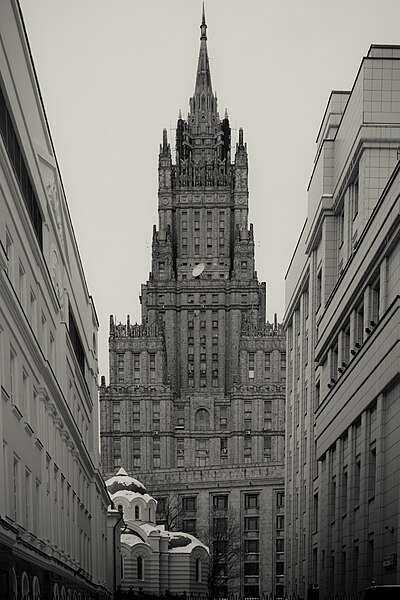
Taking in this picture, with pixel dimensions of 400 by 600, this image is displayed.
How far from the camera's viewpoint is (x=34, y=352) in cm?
3509

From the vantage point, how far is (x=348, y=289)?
46.9 metres

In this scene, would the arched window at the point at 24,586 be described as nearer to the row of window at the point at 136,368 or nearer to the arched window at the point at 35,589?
the arched window at the point at 35,589

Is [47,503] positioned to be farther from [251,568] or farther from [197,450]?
[197,450]

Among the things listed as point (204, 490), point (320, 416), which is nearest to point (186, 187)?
point (204, 490)

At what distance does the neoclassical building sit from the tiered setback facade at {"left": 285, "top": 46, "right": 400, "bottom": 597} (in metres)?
51.9

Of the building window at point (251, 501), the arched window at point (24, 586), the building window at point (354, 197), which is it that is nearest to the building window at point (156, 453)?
the building window at point (251, 501)

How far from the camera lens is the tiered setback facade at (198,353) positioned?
559ft

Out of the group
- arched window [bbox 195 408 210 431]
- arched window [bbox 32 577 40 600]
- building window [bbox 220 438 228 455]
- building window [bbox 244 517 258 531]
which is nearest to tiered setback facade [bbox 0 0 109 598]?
arched window [bbox 32 577 40 600]

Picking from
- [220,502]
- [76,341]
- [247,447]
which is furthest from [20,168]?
[247,447]

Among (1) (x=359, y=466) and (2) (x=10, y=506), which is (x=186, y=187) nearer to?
(1) (x=359, y=466)

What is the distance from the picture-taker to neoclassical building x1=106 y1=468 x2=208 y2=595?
120125 millimetres

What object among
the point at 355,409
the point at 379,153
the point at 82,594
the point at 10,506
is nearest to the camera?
the point at 10,506

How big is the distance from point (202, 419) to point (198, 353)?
909cm

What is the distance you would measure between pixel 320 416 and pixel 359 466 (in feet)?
32.2
